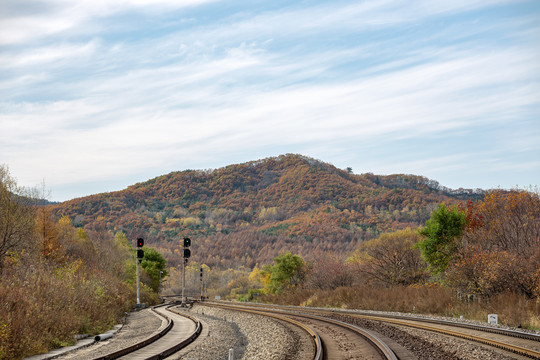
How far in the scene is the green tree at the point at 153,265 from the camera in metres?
85.7

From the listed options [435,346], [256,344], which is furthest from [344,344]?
[256,344]

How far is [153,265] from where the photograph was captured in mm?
86938

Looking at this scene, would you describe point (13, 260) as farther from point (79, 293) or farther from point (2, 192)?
point (2, 192)

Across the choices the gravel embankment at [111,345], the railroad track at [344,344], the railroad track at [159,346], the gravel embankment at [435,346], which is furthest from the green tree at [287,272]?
the gravel embankment at [435,346]

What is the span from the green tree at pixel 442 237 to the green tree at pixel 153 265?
56027 millimetres

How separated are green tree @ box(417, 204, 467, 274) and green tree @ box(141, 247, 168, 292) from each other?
5603 centimetres

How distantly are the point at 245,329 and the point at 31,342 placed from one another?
11648mm

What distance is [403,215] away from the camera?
485 feet

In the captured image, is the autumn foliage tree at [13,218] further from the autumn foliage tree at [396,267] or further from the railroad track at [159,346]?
the autumn foliage tree at [396,267]

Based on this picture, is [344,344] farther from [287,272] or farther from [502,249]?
[287,272]

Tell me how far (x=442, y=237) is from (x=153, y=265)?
195 feet

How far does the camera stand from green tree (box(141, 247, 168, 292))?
3375 inches

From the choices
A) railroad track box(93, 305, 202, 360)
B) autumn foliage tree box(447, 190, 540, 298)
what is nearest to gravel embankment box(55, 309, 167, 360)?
railroad track box(93, 305, 202, 360)

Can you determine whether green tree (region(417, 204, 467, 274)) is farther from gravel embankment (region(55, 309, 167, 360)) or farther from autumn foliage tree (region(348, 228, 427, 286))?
gravel embankment (region(55, 309, 167, 360))
